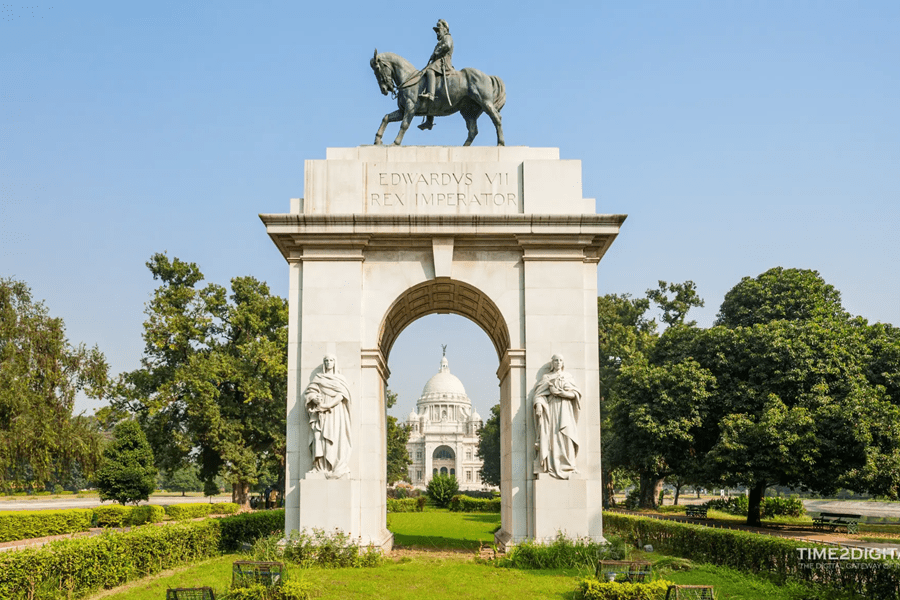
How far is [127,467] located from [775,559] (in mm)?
30701

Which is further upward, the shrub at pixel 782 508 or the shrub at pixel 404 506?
the shrub at pixel 782 508

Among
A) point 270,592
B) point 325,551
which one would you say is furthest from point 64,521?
point 270,592

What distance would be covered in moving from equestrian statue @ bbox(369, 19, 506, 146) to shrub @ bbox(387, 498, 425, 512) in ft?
117

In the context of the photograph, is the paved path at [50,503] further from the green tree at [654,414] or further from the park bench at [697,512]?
the park bench at [697,512]

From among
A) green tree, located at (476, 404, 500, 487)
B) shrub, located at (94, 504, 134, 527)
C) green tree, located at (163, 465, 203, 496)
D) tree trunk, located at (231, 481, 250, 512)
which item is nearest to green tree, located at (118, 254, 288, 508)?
tree trunk, located at (231, 481, 250, 512)

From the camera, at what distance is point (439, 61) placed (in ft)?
62.7

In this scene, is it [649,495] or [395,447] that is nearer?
[649,495]

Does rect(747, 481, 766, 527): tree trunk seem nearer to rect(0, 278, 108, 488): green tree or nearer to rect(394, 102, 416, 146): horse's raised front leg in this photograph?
rect(394, 102, 416, 146): horse's raised front leg

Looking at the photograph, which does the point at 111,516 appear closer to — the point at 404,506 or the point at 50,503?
the point at 404,506

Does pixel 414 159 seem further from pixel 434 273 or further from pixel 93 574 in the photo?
pixel 93 574

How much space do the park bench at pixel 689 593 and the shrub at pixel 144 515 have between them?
2804 cm

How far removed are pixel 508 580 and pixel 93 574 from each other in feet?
25.2

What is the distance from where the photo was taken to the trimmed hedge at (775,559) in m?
12.6

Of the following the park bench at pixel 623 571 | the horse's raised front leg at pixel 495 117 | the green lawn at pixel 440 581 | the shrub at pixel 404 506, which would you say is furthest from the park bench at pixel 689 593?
the shrub at pixel 404 506
